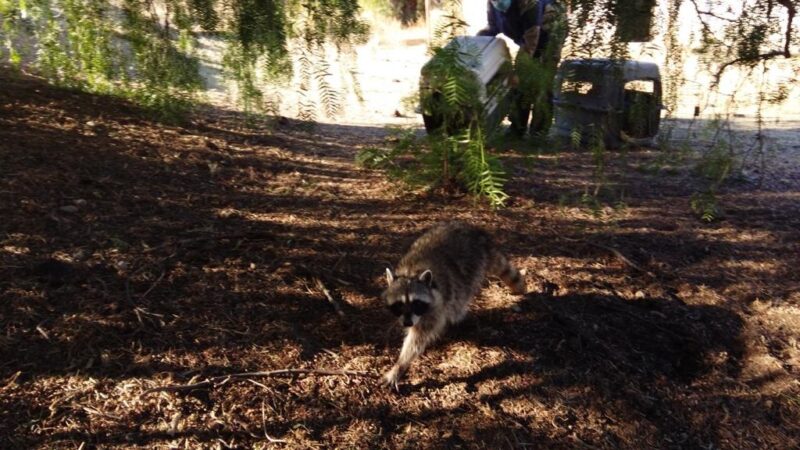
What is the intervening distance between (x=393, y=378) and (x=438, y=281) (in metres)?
0.71

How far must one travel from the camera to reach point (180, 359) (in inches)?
116

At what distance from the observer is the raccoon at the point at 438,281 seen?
328 centimetres

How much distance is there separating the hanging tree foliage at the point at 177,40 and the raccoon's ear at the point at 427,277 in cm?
108

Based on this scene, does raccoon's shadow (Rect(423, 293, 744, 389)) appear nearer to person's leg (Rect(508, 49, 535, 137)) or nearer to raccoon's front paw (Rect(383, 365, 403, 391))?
raccoon's front paw (Rect(383, 365, 403, 391))

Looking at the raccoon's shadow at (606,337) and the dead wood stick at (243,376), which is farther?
the raccoon's shadow at (606,337)

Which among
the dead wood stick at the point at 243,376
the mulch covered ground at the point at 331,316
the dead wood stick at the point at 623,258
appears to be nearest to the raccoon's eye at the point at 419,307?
the mulch covered ground at the point at 331,316

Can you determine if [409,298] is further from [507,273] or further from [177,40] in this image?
[177,40]

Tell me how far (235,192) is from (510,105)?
2432 millimetres

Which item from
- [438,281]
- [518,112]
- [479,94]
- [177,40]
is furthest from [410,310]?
[518,112]

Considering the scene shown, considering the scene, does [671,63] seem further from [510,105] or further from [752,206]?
[752,206]

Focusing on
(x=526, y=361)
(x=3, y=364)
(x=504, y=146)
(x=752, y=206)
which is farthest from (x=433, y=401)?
(x=752, y=206)

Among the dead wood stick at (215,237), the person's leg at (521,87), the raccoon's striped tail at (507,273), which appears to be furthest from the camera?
the person's leg at (521,87)

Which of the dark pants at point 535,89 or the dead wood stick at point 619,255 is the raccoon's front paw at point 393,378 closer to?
the dead wood stick at point 619,255

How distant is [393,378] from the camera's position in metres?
3.12
